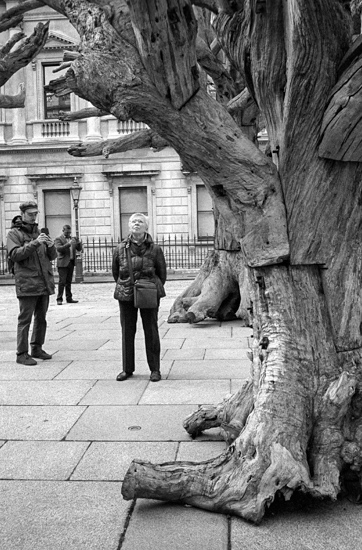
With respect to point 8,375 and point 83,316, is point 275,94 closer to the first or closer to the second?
point 8,375

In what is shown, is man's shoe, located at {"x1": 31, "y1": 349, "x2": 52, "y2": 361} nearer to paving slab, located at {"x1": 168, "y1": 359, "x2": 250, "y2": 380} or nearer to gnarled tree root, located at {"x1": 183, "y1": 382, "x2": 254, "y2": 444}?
paving slab, located at {"x1": 168, "y1": 359, "x2": 250, "y2": 380}

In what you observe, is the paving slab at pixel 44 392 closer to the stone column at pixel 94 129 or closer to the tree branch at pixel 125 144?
the tree branch at pixel 125 144

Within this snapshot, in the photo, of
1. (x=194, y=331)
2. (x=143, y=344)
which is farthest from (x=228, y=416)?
(x=194, y=331)

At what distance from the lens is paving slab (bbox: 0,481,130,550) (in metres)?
3.04

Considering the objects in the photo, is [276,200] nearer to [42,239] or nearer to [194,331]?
[42,239]

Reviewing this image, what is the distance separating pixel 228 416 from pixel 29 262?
4245 millimetres

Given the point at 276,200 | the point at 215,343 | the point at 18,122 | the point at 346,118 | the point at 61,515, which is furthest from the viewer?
the point at 18,122

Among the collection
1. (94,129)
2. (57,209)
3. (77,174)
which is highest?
(94,129)

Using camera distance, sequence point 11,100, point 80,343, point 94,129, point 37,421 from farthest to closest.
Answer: point 94,129 < point 11,100 < point 80,343 < point 37,421

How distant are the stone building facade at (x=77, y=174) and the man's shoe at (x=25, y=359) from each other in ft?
65.1

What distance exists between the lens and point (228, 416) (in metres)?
4.28

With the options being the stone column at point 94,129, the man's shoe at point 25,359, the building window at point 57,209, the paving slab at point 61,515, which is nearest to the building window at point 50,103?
the stone column at point 94,129

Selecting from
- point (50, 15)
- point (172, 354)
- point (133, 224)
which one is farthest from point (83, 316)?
point (50, 15)

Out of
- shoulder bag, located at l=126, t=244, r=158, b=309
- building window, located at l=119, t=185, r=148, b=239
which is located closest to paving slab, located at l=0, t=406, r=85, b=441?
shoulder bag, located at l=126, t=244, r=158, b=309
